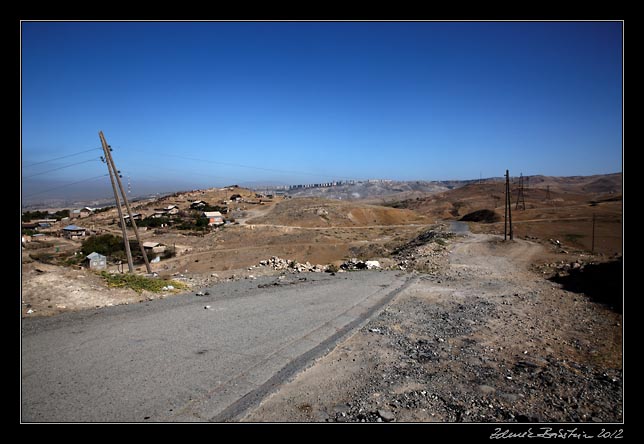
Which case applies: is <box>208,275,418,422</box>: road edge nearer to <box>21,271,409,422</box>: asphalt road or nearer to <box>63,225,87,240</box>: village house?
<box>21,271,409,422</box>: asphalt road

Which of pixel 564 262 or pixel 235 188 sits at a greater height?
pixel 235 188

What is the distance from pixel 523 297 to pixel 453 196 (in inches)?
3670

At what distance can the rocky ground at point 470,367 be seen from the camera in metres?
4.90

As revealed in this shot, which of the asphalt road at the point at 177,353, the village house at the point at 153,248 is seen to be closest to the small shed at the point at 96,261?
the village house at the point at 153,248

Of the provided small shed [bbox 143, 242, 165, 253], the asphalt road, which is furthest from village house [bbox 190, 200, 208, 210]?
the asphalt road

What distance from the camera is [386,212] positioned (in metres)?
55.2

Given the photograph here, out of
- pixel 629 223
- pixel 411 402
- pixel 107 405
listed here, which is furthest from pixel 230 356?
pixel 629 223

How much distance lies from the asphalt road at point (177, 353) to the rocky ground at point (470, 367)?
684 millimetres

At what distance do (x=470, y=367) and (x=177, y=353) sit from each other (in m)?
5.55

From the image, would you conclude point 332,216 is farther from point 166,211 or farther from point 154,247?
point 166,211

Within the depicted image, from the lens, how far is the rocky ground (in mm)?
4902

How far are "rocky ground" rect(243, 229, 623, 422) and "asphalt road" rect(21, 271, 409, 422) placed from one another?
2.24 feet

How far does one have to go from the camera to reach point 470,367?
6.22 meters

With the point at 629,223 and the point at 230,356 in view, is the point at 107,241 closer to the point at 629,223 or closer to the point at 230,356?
the point at 230,356
